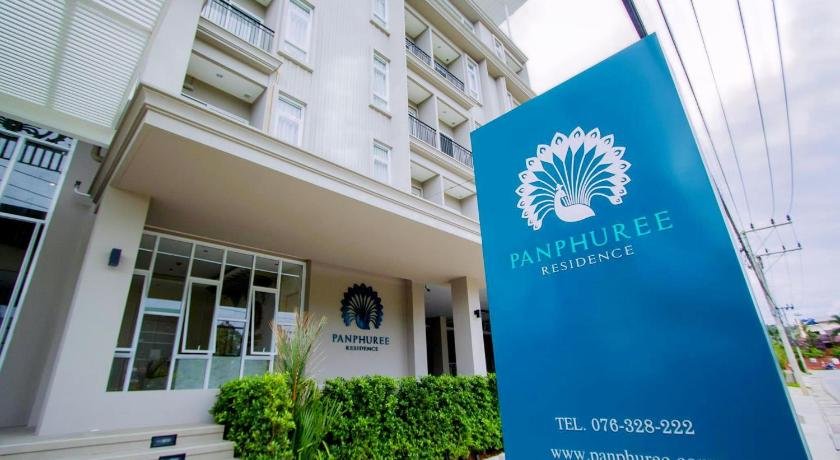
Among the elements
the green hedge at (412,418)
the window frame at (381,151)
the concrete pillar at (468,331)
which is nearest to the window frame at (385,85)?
the window frame at (381,151)

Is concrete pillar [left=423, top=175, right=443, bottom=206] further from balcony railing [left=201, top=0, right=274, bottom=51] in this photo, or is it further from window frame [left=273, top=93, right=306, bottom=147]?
balcony railing [left=201, top=0, right=274, bottom=51]

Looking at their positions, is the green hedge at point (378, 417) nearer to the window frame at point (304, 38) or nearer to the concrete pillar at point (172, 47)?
the concrete pillar at point (172, 47)

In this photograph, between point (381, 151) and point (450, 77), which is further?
point (450, 77)

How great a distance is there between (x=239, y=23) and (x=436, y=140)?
18.8 feet

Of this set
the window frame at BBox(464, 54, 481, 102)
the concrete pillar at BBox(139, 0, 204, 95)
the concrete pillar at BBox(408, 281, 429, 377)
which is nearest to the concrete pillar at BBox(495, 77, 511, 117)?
the window frame at BBox(464, 54, 481, 102)

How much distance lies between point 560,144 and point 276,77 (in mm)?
7398

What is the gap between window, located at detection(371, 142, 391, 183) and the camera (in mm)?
9039

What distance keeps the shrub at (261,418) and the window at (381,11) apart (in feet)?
30.9

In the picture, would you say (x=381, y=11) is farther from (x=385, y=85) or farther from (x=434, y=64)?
(x=385, y=85)

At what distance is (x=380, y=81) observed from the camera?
32.9 feet

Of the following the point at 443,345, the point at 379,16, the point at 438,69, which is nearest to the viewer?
the point at 379,16

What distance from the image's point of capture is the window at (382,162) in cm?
904

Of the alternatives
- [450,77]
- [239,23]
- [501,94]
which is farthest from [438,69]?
[239,23]

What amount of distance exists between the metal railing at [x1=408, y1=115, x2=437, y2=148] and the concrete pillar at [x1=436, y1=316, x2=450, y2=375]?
7.50 m
